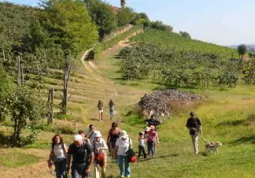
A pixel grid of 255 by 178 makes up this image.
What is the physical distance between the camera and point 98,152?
14.9 meters

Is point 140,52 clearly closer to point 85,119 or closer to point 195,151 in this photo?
point 85,119

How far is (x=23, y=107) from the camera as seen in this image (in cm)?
2300

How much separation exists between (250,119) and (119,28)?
7223 cm

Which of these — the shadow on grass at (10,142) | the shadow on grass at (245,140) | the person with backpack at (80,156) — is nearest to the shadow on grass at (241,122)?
the shadow on grass at (245,140)

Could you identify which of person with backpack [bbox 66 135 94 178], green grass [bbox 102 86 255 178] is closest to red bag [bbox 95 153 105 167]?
green grass [bbox 102 86 255 178]

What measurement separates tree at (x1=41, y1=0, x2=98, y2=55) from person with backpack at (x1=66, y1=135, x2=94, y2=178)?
2016 inches

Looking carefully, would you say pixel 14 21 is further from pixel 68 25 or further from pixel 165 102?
pixel 165 102

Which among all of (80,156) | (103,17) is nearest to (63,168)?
(80,156)

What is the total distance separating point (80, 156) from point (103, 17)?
8228 cm

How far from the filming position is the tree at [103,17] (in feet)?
303

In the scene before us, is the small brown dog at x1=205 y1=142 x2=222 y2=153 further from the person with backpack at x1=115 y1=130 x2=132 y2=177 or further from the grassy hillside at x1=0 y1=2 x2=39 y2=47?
the grassy hillside at x1=0 y1=2 x2=39 y2=47

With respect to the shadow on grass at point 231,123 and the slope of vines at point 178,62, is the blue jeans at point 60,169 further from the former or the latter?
the slope of vines at point 178,62

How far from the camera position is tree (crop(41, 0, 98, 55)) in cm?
6412

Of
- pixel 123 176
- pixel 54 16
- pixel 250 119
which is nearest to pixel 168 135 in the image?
pixel 250 119
